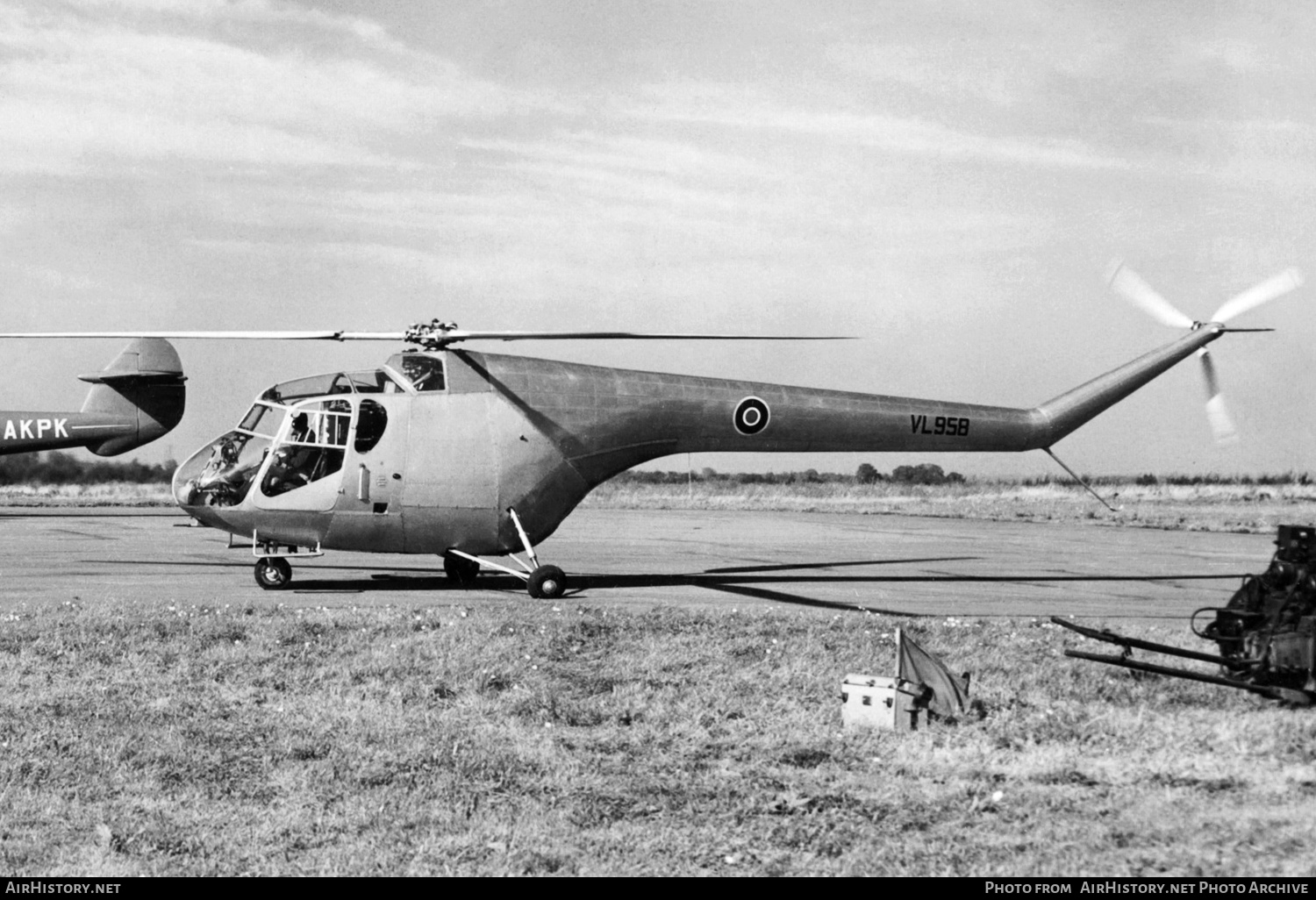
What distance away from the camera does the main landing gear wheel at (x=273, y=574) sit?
17.6 metres

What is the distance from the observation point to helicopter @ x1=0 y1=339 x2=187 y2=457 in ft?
132

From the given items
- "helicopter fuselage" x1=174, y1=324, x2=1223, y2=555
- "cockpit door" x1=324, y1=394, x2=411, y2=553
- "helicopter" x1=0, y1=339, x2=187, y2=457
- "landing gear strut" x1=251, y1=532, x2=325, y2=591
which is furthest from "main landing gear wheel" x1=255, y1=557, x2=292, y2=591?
"helicopter" x1=0, y1=339, x2=187, y2=457

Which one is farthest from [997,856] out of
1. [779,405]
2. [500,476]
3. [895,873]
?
[779,405]

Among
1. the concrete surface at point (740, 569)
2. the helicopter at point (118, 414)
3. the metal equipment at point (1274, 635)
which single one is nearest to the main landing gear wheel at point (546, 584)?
the concrete surface at point (740, 569)

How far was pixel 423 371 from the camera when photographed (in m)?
17.6

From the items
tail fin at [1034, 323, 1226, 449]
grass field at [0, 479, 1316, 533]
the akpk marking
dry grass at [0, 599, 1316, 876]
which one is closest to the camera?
dry grass at [0, 599, 1316, 876]

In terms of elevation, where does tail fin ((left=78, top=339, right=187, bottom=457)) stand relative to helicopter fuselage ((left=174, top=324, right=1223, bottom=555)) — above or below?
above

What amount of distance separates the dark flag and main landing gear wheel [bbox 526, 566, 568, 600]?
7943 mm

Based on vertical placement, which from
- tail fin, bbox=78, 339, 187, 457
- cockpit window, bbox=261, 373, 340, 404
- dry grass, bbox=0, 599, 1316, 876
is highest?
tail fin, bbox=78, 339, 187, 457

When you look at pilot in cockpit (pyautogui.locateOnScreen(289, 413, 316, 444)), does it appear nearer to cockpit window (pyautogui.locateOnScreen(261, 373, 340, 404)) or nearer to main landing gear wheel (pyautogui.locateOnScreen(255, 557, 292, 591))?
cockpit window (pyautogui.locateOnScreen(261, 373, 340, 404))

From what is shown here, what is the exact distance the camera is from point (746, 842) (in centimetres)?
696
